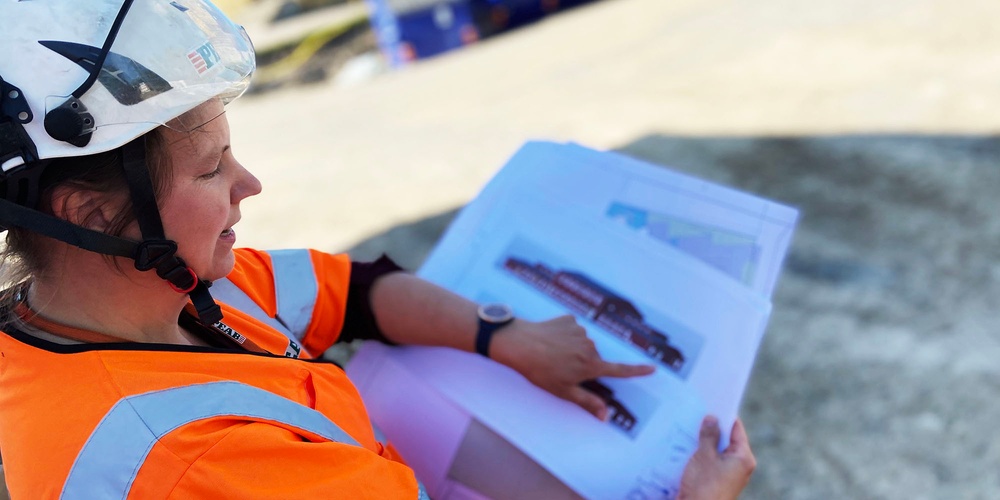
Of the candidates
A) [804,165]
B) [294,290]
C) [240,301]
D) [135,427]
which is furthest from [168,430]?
[804,165]

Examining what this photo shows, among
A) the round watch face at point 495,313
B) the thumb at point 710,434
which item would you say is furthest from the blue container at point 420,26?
the thumb at point 710,434

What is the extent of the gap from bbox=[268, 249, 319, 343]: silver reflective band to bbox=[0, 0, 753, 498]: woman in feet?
0.70

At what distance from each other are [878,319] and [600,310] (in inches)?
52.7

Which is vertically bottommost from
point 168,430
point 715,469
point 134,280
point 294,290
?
point 715,469

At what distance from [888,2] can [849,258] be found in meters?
3.68

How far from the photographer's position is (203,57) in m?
1.00

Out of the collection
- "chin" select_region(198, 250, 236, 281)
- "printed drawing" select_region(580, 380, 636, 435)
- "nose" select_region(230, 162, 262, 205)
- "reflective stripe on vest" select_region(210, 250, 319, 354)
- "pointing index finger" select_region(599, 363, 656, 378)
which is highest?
"nose" select_region(230, 162, 262, 205)

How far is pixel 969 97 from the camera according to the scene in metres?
3.70

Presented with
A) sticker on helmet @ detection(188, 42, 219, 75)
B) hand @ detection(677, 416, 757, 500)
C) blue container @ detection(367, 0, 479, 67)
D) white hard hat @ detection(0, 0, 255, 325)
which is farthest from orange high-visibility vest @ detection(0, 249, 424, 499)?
blue container @ detection(367, 0, 479, 67)

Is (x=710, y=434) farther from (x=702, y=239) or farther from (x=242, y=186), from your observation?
(x=242, y=186)

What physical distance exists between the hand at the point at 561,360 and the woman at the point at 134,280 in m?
0.36

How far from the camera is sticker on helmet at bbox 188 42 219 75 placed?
3.24 ft

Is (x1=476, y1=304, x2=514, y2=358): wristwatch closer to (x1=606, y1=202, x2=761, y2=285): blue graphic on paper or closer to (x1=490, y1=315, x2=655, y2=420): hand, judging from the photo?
(x1=490, y1=315, x2=655, y2=420): hand

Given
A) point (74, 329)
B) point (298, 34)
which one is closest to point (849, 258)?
point (74, 329)
